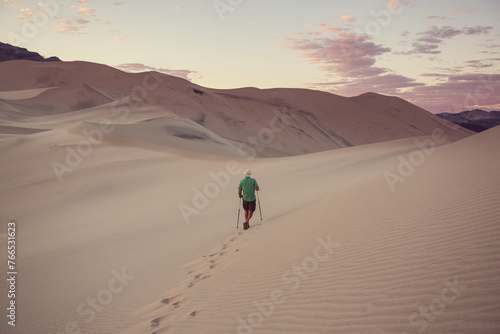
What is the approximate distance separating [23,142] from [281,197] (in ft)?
55.4

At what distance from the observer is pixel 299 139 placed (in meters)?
60.5

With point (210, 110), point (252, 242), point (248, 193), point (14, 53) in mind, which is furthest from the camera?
point (14, 53)

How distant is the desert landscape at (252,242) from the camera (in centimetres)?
313

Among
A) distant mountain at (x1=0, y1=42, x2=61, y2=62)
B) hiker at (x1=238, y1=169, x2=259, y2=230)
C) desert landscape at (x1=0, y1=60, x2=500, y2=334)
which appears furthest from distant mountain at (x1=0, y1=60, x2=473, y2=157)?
distant mountain at (x1=0, y1=42, x2=61, y2=62)

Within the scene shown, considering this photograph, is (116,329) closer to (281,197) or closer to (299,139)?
(281,197)

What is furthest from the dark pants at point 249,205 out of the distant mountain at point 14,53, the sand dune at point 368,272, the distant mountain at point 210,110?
the distant mountain at point 14,53

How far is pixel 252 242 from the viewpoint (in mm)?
6809

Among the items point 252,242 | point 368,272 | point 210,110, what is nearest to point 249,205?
point 252,242

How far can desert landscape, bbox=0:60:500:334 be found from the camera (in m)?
3.13

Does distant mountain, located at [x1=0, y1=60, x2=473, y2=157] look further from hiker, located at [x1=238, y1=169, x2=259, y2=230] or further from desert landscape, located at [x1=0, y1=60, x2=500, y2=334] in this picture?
hiker, located at [x1=238, y1=169, x2=259, y2=230]

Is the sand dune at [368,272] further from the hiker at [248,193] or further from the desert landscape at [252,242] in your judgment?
the hiker at [248,193]

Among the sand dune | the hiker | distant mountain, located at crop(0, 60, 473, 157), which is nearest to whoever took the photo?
the sand dune

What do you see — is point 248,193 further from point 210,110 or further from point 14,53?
point 14,53

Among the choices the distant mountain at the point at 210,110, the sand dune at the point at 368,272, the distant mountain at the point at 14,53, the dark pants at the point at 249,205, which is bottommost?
the sand dune at the point at 368,272
